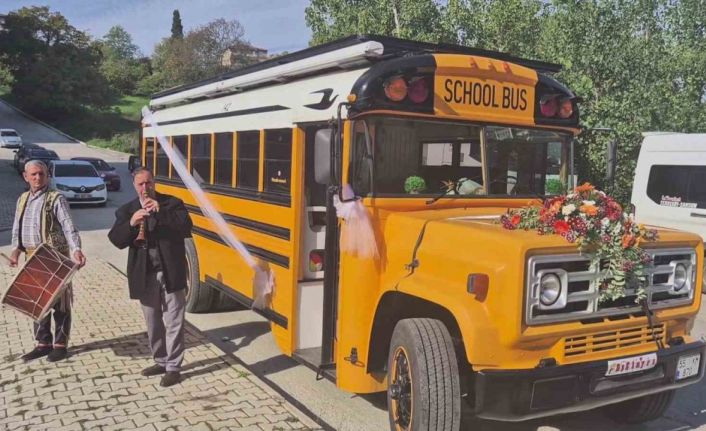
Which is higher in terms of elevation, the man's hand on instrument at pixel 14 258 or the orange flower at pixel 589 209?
the orange flower at pixel 589 209

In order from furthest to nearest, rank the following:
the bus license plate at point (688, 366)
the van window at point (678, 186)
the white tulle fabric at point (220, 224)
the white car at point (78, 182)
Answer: the white car at point (78, 182), the van window at point (678, 186), the white tulle fabric at point (220, 224), the bus license plate at point (688, 366)

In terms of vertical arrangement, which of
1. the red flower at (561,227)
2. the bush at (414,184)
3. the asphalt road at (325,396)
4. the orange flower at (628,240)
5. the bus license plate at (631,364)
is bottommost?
the asphalt road at (325,396)

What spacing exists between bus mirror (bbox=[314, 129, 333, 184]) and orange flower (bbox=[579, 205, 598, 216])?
160 centimetres

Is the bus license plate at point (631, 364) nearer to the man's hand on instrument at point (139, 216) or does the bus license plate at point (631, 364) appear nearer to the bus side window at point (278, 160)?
the bus side window at point (278, 160)

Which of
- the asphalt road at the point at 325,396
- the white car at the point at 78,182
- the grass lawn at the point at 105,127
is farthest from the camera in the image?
the grass lawn at the point at 105,127

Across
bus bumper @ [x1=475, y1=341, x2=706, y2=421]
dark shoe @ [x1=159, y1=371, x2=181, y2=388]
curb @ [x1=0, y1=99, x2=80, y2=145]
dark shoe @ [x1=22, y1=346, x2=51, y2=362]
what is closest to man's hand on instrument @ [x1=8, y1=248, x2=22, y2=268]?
dark shoe @ [x1=22, y1=346, x2=51, y2=362]

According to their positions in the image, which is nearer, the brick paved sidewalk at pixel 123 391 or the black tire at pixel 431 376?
the black tire at pixel 431 376

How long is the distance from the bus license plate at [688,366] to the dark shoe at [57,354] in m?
4.72

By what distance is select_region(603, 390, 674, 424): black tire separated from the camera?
437 centimetres

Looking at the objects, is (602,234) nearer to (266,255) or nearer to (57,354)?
(266,255)

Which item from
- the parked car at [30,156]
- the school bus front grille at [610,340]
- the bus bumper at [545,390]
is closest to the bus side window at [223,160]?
the bus bumper at [545,390]

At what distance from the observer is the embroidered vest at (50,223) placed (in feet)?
17.8

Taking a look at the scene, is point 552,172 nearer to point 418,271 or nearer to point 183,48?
point 418,271

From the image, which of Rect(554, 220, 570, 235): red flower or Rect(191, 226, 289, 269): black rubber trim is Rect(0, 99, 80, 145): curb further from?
Rect(554, 220, 570, 235): red flower
